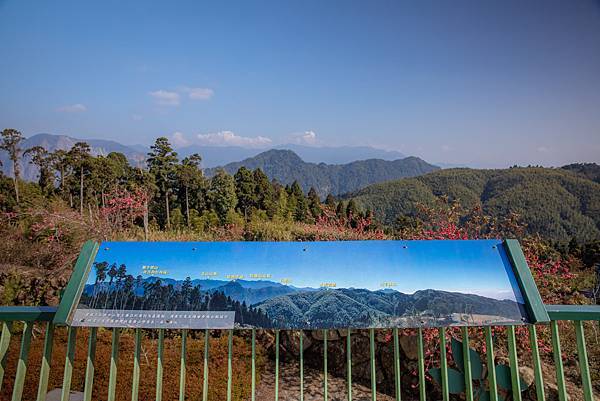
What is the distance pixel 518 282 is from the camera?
1784 millimetres

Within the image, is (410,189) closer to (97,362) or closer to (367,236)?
(367,236)

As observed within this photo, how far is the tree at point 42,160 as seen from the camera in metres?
7.61

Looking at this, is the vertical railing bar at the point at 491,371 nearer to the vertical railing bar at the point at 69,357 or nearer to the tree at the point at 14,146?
the vertical railing bar at the point at 69,357

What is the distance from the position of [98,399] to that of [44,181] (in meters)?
5.88

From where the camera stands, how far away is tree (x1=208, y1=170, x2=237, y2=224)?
27.6 feet

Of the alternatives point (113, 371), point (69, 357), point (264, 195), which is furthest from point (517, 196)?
point (69, 357)

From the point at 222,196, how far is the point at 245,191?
1.90 feet

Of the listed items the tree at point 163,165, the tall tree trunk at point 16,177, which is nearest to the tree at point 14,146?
the tall tree trunk at point 16,177

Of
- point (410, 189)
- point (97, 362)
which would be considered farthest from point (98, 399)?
point (410, 189)

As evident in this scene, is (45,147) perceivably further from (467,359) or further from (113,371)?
(467,359)

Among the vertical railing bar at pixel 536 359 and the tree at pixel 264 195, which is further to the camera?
the tree at pixel 264 195

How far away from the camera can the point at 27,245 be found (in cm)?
588

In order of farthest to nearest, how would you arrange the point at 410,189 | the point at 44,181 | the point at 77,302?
the point at 410,189 → the point at 44,181 → the point at 77,302

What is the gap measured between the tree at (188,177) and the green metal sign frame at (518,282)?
20.5ft
